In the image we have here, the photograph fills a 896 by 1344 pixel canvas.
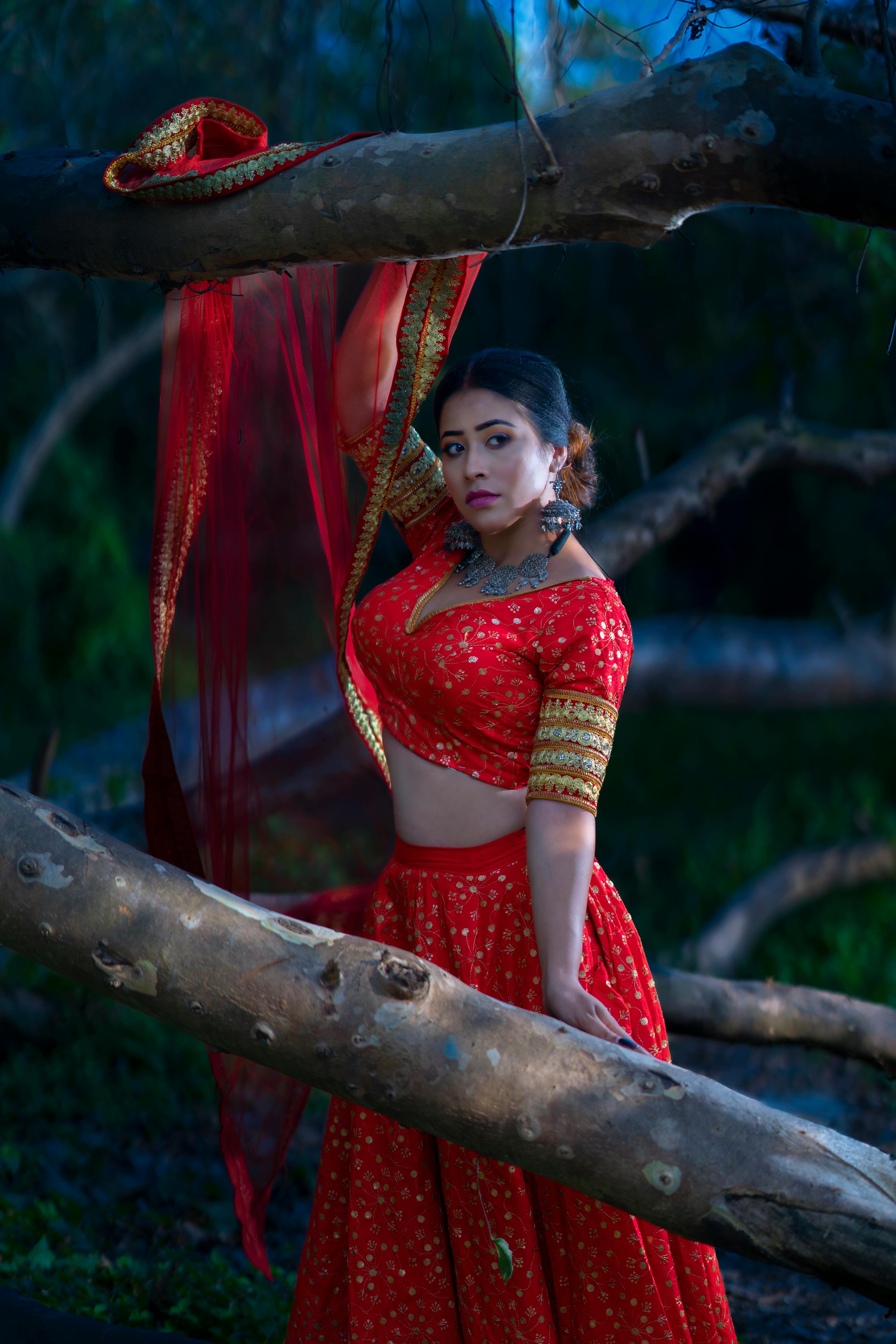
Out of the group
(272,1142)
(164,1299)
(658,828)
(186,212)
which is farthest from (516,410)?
(658,828)

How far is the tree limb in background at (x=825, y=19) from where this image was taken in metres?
1.50

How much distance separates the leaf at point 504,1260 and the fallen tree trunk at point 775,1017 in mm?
1137

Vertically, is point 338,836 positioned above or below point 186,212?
below

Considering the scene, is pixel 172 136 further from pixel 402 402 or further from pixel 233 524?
pixel 233 524

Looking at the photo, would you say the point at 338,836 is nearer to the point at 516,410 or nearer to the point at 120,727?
the point at 516,410

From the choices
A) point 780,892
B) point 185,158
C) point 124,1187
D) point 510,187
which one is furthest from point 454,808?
point 780,892

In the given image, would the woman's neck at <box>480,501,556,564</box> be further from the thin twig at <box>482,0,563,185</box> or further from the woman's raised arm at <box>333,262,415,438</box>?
the thin twig at <box>482,0,563,185</box>

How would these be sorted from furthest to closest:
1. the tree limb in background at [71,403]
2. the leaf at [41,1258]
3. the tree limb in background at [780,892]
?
the tree limb in background at [71,403] → the tree limb in background at [780,892] → the leaf at [41,1258]

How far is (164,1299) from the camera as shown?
2326mm

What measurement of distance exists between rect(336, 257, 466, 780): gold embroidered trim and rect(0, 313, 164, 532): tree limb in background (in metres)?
3.18

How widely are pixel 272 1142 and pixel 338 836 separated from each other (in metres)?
0.61

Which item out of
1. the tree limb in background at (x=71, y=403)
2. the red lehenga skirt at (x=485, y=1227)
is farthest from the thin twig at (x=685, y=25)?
the tree limb in background at (x=71, y=403)

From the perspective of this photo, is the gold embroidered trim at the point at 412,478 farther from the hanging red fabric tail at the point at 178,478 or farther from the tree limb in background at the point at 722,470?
the tree limb in background at the point at 722,470

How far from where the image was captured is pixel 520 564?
174cm
